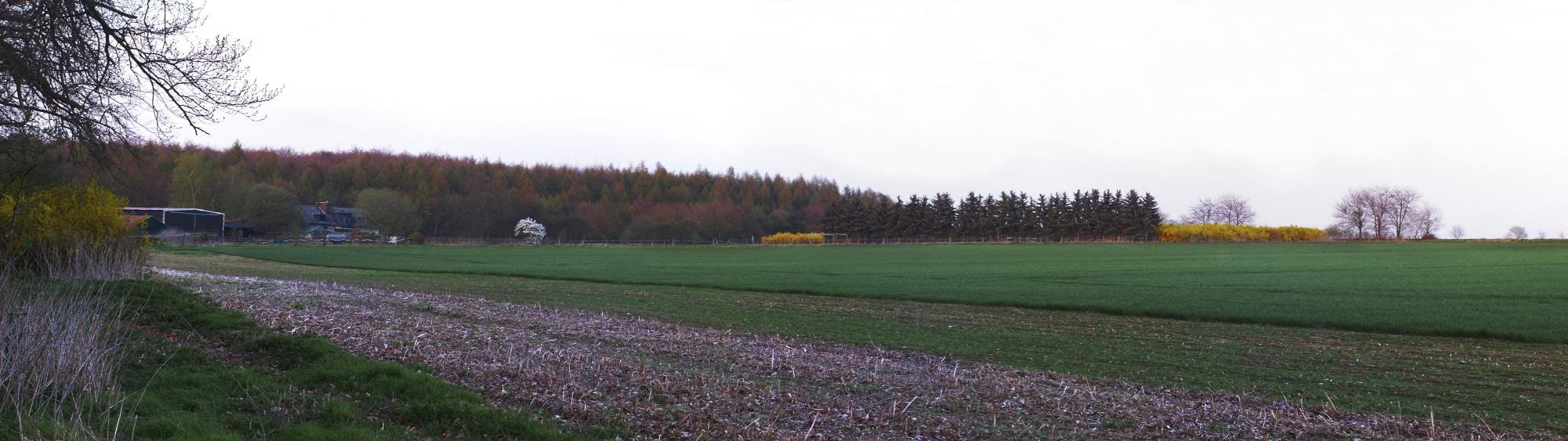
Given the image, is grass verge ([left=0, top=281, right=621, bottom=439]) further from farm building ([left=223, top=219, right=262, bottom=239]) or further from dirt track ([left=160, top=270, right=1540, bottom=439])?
farm building ([left=223, top=219, right=262, bottom=239])

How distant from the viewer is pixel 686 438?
6.91 meters

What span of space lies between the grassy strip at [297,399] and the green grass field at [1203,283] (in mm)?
18650

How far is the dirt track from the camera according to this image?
25.2 feet

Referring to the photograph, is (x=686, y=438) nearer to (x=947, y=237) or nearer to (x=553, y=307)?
(x=553, y=307)

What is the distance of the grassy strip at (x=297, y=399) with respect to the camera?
657 centimetres

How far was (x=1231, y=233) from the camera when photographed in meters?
121

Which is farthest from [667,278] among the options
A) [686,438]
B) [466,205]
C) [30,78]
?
[466,205]

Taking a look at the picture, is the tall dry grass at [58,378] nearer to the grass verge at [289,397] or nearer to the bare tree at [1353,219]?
the grass verge at [289,397]

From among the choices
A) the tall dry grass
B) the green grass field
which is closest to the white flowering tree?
the green grass field

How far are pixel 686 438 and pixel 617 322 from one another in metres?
9.50

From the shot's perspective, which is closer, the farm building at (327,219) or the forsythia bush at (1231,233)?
the farm building at (327,219)

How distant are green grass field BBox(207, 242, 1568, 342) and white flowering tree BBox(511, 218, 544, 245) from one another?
164ft

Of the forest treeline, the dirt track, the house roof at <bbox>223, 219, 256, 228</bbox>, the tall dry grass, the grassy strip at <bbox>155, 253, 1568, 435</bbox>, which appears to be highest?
the forest treeline

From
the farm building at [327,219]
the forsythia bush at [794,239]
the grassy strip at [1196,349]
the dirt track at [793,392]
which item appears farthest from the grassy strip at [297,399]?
the forsythia bush at [794,239]
